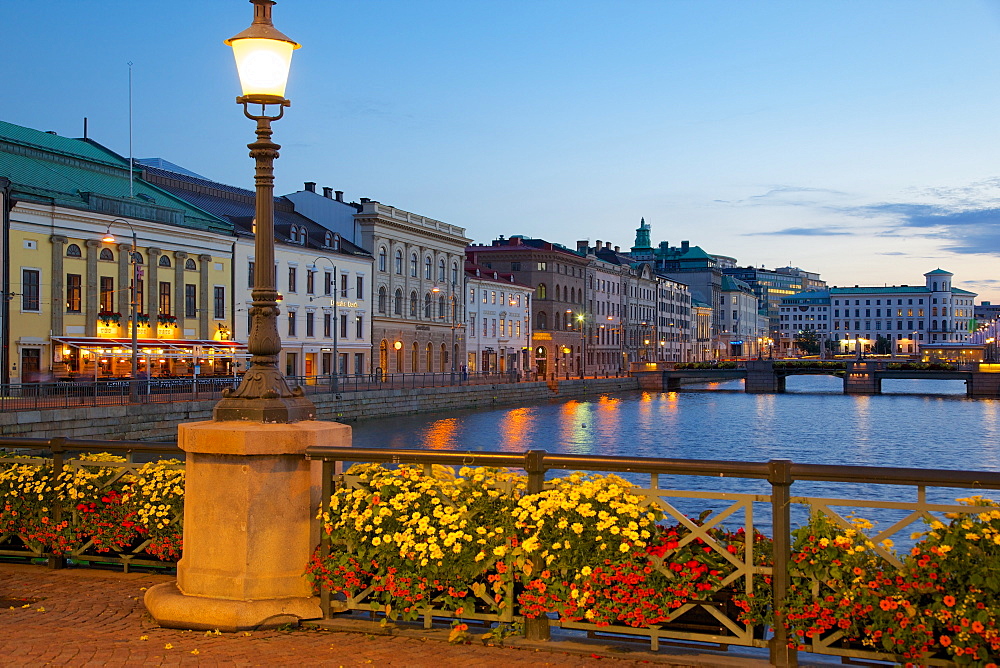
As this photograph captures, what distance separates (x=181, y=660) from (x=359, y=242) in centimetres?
7793

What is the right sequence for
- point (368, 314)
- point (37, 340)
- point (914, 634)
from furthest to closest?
point (368, 314) → point (37, 340) → point (914, 634)

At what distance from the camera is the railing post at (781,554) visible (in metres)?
6.39

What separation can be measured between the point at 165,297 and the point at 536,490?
57.4 meters

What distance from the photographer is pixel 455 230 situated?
3839 inches

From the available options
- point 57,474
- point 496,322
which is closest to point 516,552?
point 57,474

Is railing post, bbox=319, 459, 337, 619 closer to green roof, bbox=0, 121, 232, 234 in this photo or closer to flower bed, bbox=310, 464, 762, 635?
flower bed, bbox=310, 464, 762, 635

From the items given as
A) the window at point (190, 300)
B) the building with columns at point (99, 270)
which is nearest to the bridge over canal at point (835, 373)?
the building with columns at point (99, 270)

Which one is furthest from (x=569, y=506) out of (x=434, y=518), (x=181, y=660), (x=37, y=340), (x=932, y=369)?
(x=932, y=369)

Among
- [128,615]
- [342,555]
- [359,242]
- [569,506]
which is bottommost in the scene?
[128,615]

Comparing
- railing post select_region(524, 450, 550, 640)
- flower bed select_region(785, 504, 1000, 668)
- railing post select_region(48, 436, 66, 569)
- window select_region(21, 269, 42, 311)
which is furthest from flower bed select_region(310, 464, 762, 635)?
window select_region(21, 269, 42, 311)

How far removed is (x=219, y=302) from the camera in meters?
65.1

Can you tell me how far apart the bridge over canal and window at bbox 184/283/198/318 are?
6540 centimetres

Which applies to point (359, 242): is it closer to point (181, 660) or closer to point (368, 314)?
point (368, 314)

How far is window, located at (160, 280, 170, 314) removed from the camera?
60188 millimetres
